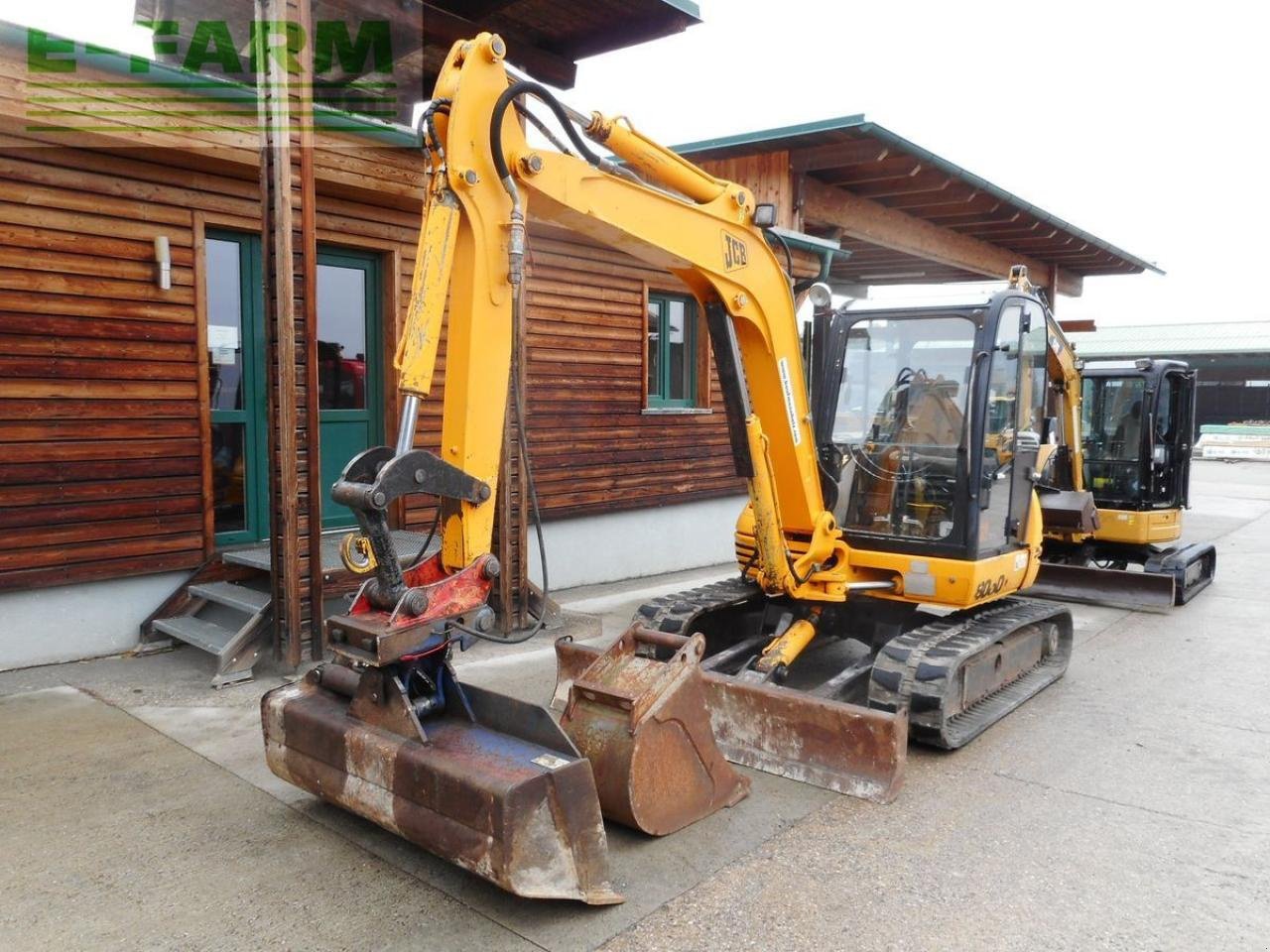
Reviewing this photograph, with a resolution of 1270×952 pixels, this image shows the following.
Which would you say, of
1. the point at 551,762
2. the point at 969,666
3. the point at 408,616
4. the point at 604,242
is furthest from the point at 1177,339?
the point at 408,616

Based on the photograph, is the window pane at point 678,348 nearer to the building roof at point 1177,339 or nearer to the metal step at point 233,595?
the metal step at point 233,595

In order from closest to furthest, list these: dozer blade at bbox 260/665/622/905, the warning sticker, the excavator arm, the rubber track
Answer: dozer blade at bbox 260/665/622/905 < the warning sticker < the excavator arm < the rubber track

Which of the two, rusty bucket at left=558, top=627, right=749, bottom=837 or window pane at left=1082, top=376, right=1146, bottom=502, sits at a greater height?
window pane at left=1082, top=376, right=1146, bottom=502

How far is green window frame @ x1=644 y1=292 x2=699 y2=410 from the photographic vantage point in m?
9.66

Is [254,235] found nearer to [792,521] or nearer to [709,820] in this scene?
[792,521]

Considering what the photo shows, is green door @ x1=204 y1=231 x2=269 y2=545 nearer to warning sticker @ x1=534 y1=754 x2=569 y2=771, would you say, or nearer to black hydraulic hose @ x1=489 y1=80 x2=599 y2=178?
black hydraulic hose @ x1=489 y1=80 x2=599 y2=178

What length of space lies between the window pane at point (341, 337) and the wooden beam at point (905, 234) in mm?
5585

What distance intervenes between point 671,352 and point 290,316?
5126 millimetres

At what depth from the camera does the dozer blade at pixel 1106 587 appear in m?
8.10

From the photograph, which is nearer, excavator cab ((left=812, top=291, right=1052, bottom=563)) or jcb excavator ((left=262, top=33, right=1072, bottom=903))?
jcb excavator ((left=262, top=33, right=1072, bottom=903))

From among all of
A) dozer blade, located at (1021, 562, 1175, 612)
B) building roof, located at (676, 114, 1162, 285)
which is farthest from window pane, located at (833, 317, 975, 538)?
building roof, located at (676, 114, 1162, 285)

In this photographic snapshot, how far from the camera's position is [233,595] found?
19.5ft

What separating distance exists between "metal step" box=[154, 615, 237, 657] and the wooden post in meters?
0.35

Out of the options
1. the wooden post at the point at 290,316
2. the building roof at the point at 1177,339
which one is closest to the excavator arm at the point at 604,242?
the wooden post at the point at 290,316
